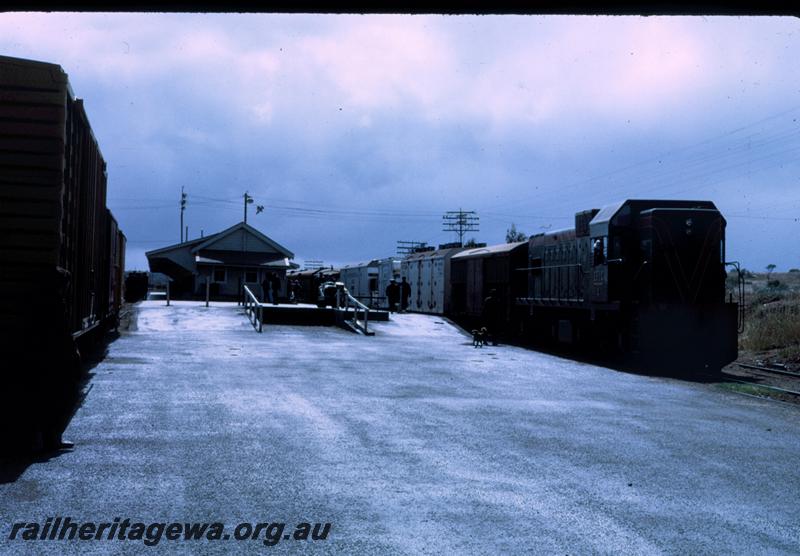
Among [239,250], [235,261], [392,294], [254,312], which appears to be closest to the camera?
[254,312]

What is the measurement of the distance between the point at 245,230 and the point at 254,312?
2418 cm

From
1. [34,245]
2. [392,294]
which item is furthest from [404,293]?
[34,245]

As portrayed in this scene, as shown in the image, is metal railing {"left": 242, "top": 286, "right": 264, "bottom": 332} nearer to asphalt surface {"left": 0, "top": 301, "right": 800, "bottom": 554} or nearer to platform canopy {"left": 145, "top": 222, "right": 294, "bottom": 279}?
asphalt surface {"left": 0, "top": 301, "right": 800, "bottom": 554}

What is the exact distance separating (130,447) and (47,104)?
3754mm

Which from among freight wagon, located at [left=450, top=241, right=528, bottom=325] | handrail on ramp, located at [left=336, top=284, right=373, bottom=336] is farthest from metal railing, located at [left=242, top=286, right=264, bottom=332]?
freight wagon, located at [left=450, top=241, right=528, bottom=325]

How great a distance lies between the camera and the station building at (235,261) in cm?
4872

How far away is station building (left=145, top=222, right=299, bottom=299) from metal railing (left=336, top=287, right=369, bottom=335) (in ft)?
60.1

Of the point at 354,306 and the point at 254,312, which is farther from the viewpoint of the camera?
the point at 354,306

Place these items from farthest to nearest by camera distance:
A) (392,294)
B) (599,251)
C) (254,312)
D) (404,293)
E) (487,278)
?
(404,293)
(392,294)
(487,278)
(254,312)
(599,251)

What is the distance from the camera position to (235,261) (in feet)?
161

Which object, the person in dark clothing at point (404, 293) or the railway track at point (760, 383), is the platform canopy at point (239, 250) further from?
the railway track at point (760, 383)

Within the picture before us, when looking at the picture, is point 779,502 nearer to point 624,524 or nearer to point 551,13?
point 624,524

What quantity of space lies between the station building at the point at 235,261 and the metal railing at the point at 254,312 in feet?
58.4

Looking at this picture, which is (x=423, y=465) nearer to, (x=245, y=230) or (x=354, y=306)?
(x=354, y=306)
